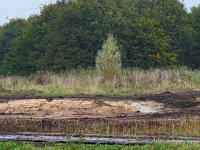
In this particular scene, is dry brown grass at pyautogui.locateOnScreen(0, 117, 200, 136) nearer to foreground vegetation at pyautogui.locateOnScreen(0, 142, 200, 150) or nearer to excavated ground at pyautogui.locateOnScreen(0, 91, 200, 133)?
excavated ground at pyautogui.locateOnScreen(0, 91, 200, 133)

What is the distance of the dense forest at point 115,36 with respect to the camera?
39344 millimetres

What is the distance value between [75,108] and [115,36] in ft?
65.4

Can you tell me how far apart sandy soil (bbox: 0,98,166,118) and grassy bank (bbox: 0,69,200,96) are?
3.52 m

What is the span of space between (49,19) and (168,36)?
467 inches

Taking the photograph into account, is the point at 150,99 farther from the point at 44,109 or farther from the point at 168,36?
the point at 168,36

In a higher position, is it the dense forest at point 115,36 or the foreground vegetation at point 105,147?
the dense forest at point 115,36

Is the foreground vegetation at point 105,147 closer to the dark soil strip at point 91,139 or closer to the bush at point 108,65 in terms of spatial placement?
the dark soil strip at point 91,139

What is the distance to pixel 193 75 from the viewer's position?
29.1m

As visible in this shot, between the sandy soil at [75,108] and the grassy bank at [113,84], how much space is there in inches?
138

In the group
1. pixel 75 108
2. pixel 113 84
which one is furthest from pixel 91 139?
pixel 113 84

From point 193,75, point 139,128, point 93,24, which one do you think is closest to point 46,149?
point 139,128

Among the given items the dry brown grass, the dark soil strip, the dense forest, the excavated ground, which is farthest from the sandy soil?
the dense forest

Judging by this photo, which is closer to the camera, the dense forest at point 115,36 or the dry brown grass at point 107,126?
the dry brown grass at point 107,126

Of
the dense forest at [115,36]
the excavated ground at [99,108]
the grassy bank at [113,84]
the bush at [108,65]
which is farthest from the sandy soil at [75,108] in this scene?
the dense forest at [115,36]
